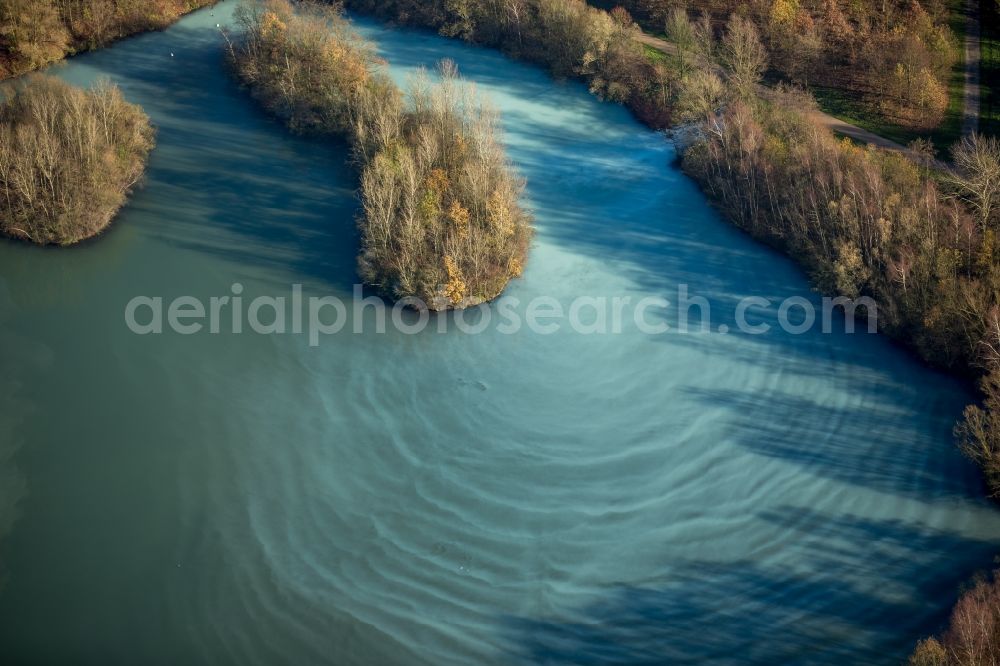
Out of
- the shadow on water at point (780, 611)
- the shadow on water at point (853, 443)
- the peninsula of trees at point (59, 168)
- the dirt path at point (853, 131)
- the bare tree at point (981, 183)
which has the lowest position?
the shadow on water at point (780, 611)

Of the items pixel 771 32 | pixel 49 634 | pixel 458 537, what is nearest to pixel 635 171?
pixel 771 32

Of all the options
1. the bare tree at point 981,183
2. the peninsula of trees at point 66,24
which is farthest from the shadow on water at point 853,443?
the peninsula of trees at point 66,24

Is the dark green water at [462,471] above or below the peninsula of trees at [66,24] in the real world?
below

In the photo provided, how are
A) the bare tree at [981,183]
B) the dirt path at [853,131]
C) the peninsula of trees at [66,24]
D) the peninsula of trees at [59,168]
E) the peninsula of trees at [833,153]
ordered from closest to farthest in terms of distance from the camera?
the peninsula of trees at [833,153] → the bare tree at [981,183] → the peninsula of trees at [59,168] → the dirt path at [853,131] → the peninsula of trees at [66,24]

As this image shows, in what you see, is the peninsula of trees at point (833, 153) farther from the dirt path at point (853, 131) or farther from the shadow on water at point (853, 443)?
the shadow on water at point (853, 443)

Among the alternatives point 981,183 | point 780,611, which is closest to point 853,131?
point 981,183

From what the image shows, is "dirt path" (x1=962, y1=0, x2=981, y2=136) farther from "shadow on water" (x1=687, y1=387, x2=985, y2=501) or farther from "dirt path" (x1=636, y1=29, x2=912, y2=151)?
"shadow on water" (x1=687, y1=387, x2=985, y2=501)

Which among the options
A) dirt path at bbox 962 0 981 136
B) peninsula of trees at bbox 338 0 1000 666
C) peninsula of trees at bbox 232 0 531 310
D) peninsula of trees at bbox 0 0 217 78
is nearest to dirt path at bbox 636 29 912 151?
dirt path at bbox 962 0 981 136
